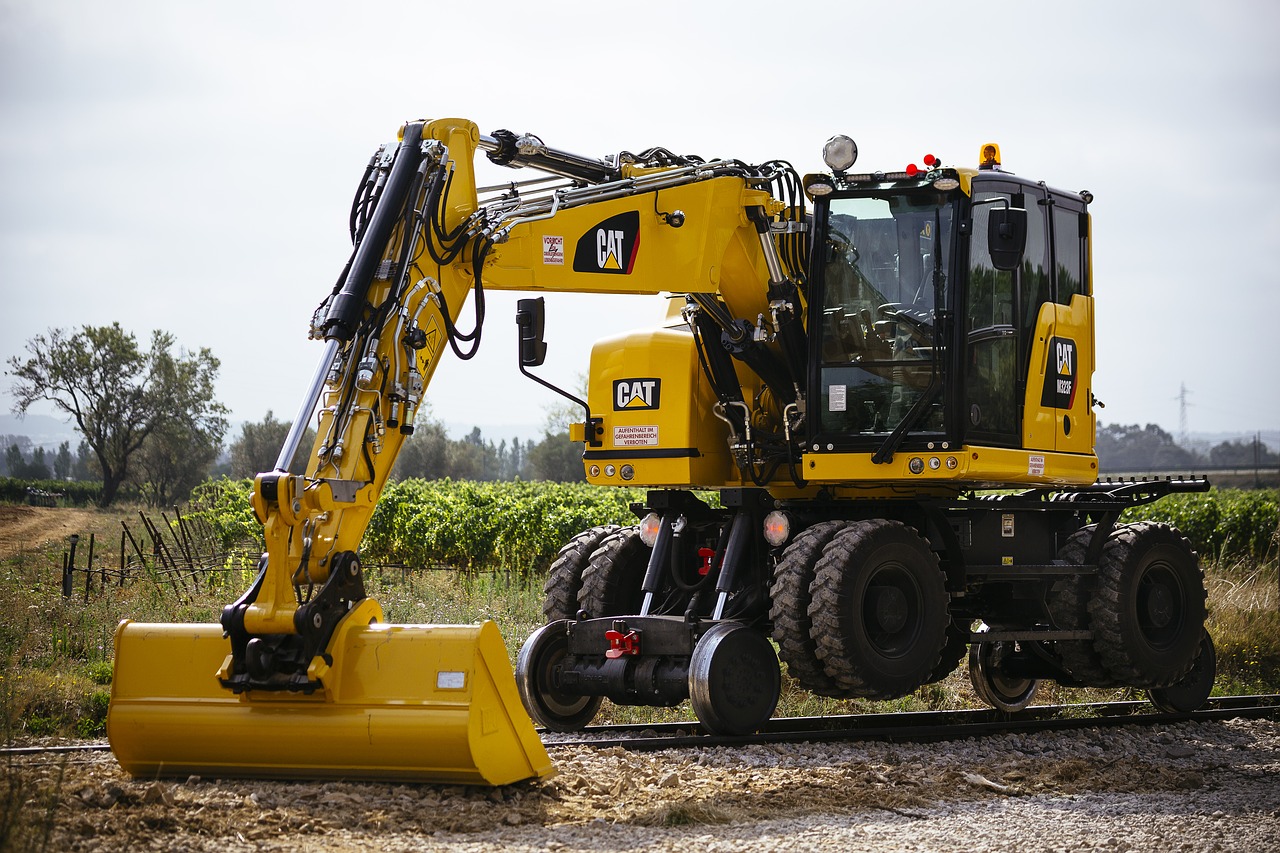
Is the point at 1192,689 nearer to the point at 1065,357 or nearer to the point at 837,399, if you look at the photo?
the point at 1065,357

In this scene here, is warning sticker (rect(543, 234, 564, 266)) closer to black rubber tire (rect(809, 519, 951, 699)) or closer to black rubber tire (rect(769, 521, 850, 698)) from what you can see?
black rubber tire (rect(769, 521, 850, 698))

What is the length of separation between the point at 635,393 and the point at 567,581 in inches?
61.3

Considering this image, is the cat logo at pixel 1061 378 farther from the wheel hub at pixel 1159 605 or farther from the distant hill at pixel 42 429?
the distant hill at pixel 42 429

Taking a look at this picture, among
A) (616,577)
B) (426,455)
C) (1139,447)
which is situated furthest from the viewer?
(1139,447)

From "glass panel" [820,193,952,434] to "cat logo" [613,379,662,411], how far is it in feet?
4.06

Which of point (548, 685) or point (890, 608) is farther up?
point (890, 608)

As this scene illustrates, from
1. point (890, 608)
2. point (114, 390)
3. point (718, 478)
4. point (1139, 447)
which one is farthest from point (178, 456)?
point (1139, 447)

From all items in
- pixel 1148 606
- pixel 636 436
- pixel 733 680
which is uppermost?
pixel 636 436

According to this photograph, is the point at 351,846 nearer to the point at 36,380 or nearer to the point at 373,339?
the point at 373,339

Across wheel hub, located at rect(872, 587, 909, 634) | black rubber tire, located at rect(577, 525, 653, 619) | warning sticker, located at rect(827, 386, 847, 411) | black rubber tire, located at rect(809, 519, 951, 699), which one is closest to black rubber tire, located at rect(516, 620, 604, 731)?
black rubber tire, located at rect(577, 525, 653, 619)

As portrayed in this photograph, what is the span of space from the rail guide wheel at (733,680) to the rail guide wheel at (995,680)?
3.14m

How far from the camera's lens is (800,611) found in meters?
8.50

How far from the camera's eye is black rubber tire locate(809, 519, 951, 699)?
837 centimetres

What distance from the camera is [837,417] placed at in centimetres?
925
